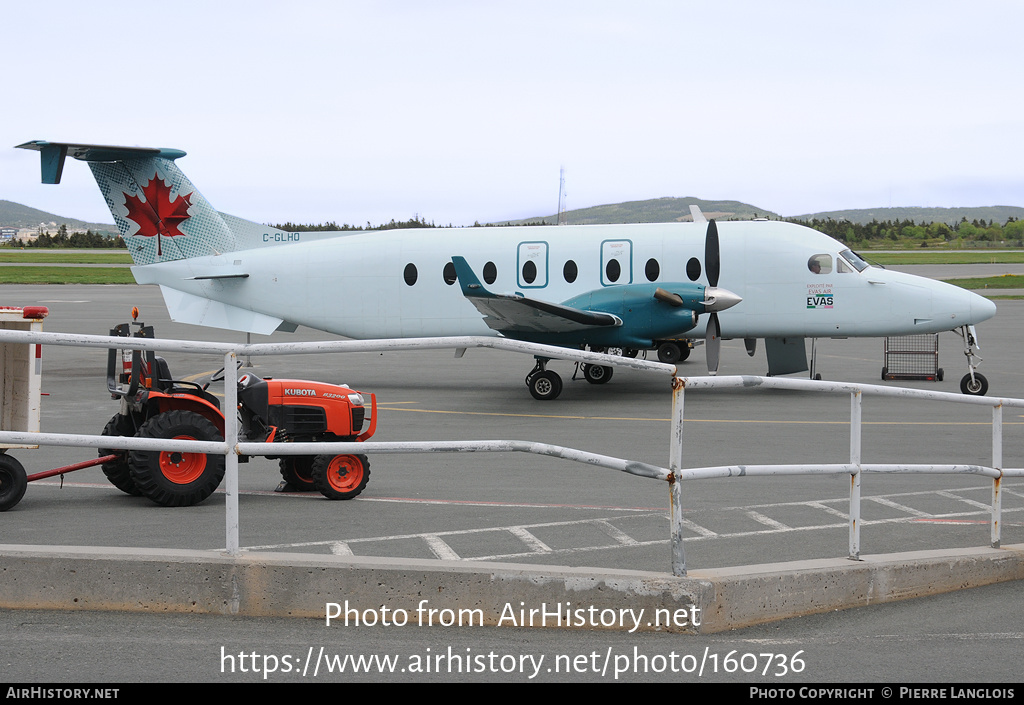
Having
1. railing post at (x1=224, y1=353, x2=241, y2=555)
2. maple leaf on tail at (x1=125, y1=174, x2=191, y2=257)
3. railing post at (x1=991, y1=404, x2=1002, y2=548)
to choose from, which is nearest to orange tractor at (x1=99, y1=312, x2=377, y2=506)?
railing post at (x1=224, y1=353, x2=241, y2=555)

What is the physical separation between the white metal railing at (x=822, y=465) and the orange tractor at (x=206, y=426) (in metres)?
4.38

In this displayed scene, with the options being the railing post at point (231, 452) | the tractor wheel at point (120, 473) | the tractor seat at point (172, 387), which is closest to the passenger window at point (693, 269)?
the tractor seat at point (172, 387)

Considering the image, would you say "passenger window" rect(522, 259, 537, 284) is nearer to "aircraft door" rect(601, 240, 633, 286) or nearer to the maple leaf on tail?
"aircraft door" rect(601, 240, 633, 286)

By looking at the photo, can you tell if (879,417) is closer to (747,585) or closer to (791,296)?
(791,296)

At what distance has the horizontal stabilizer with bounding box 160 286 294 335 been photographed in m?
22.7

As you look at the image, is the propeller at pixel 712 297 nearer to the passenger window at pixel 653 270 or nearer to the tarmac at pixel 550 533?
the passenger window at pixel 653 270

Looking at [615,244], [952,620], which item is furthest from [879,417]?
[952,620]

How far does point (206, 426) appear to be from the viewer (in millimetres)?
9117

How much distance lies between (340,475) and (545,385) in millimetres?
9027

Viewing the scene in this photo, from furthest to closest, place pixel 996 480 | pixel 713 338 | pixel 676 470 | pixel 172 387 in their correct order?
pixel 713 338 → pixel 172 387 → pixel 996 480 → pixel 676 470

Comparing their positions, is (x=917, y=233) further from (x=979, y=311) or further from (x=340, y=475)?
(x=340, y=475)

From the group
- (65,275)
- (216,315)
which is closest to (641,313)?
(216,315)

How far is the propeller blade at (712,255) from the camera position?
19.0 metres

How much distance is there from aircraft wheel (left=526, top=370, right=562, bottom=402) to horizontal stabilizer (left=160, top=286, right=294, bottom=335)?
289 inches
